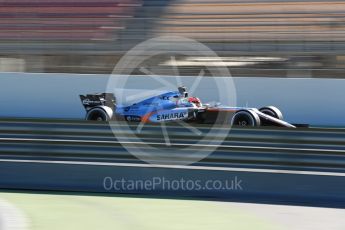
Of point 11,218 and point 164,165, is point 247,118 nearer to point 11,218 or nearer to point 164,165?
point 164,165

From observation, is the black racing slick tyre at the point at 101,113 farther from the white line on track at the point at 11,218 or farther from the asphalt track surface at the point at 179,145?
the white line on track at the point at 11,218

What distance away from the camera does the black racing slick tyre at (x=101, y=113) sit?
1104cm

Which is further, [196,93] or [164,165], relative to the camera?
[196,93]

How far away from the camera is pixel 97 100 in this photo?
36.7 ft

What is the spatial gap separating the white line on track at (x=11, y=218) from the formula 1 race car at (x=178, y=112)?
5.96 metres

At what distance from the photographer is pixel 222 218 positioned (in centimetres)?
437

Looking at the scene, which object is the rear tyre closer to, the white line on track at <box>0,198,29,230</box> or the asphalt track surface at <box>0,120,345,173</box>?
the asphalt track surface at <box>0,120,345,173</box>

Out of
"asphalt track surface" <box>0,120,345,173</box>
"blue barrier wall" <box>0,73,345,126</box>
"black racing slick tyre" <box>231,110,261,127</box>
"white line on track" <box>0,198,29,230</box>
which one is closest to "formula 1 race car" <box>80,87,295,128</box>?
"black racing slick tyre" <box>231,110,261,127</box>

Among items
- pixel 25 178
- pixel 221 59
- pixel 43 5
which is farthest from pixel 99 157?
pixel 43 5

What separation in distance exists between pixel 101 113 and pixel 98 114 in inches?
3.1

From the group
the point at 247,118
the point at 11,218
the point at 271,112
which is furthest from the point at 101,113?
the point at 11,218

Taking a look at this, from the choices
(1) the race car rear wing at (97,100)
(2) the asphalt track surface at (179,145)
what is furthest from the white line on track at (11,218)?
(1) the race car rear wing at (97,100)

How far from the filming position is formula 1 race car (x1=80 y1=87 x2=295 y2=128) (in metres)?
10.2

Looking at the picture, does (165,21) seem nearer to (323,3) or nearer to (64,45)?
(64,45)
